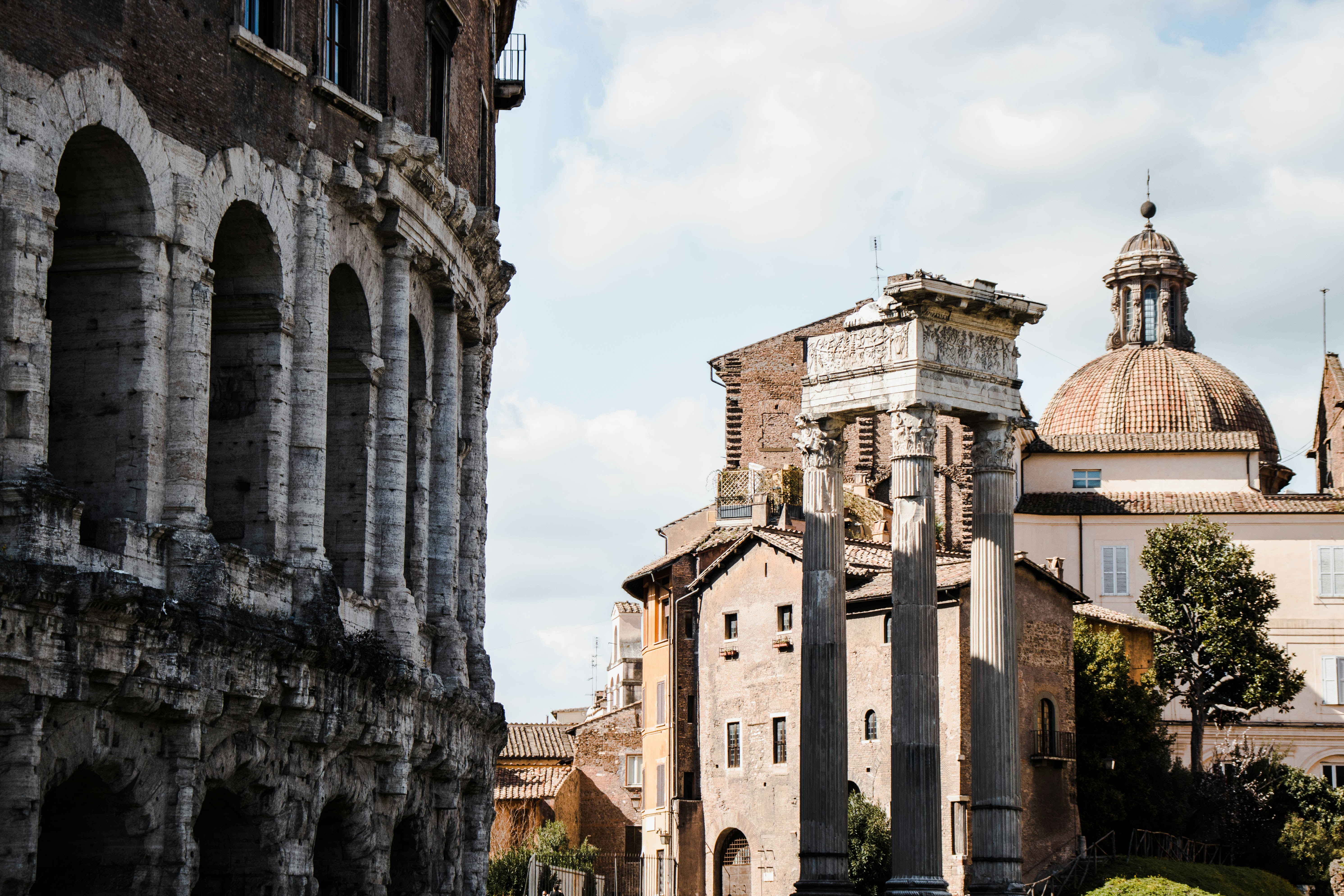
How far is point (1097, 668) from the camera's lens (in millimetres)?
47125

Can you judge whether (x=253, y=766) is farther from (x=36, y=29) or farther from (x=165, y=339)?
(x=36, y=29)

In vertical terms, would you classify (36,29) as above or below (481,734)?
above

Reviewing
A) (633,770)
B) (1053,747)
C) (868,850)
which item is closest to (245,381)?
(868,850)

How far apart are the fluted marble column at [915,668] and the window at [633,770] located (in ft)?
90.9

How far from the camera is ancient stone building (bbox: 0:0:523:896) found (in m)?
16.5

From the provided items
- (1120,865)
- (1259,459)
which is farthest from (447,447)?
(1259,459)

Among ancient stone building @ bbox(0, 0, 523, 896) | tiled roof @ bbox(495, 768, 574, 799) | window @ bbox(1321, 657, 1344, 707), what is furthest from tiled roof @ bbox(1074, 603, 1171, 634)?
ancient stone building @ bbox(0, 0, 523, 896)

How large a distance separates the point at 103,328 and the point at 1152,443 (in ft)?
157

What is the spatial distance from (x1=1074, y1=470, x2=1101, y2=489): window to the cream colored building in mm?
36

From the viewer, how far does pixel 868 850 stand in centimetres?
4216

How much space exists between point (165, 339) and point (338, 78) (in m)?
5.71

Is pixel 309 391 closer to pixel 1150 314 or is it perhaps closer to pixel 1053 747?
pixel 1053 747

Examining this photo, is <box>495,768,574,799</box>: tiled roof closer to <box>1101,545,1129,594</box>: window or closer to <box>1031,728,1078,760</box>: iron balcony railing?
<box>1031,728,1078,760</box>: iron balcony railing

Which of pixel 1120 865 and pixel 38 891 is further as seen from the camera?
pixel 1120 865
